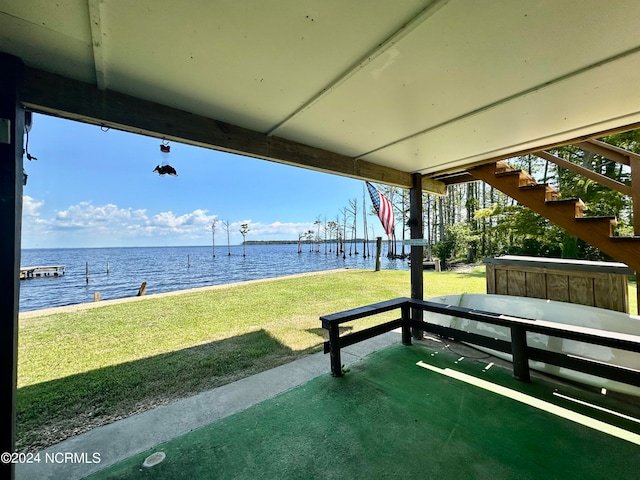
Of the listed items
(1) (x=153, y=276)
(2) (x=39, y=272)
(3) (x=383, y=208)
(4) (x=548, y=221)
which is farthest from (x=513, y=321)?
(2) (x=39, y=272)

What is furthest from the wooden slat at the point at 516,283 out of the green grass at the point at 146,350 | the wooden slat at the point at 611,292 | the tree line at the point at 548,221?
the green grass at the point at 146,350

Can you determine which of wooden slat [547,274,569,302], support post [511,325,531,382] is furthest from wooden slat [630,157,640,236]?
support post [511,325,531,382]

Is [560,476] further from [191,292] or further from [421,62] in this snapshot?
[191,292]

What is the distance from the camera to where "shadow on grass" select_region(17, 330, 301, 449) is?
202cm

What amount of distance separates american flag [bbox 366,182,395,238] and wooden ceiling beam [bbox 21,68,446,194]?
895 millimetres

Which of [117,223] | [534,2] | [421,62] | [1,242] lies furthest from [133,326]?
[117,223]

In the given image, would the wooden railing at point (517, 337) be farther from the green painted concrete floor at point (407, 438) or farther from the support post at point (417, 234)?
the support post at point (417, 234)

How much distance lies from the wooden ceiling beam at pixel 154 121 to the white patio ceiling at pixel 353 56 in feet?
0.20

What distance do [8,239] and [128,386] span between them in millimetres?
1971

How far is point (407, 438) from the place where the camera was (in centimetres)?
179

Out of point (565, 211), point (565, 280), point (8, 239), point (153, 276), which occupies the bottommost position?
point (153, 276)

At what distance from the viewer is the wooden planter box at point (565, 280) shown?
2.94 metres

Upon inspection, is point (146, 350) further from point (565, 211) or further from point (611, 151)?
point (611, 151)

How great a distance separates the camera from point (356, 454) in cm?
167
